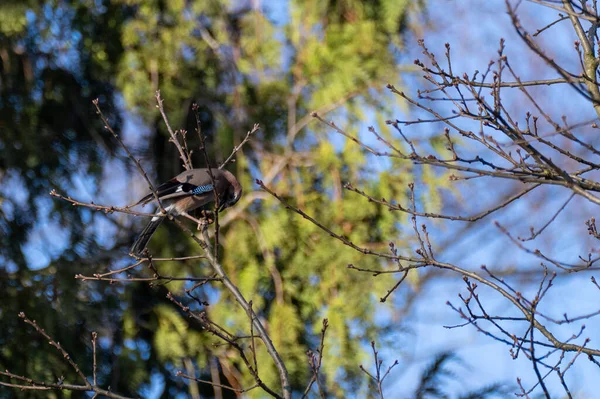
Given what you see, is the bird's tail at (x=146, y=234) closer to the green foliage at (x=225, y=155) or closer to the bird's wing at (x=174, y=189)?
the bird's wing at (x=174, y=189)

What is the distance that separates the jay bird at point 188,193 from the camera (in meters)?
5.05

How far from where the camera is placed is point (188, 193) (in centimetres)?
520

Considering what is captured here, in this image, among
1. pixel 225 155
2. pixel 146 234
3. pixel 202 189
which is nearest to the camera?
pixel 146 234

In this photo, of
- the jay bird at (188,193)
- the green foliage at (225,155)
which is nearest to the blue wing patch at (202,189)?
the jay bird at (188,193)

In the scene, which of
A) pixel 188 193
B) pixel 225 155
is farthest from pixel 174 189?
pixel 225 155

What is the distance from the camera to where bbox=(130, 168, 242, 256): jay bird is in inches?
199

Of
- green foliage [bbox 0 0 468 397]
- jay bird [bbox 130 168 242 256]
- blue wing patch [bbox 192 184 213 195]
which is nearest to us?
jay bird [bbox 130 168 242 256]

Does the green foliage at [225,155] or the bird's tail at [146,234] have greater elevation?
the green foliage at [225,155]

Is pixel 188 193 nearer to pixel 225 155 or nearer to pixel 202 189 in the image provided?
pixel 202 189

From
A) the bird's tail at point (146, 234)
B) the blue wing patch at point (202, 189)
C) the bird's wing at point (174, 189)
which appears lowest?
the bird's tail at point (146, 234)

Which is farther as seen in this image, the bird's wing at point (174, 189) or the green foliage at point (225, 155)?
the green foliage at point (225, 155)

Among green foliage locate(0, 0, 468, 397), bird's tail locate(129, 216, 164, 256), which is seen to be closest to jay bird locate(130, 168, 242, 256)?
bird's tail locate(129, 216, 164, 256)

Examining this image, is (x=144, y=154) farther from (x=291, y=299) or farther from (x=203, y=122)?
(x=291, y=299)

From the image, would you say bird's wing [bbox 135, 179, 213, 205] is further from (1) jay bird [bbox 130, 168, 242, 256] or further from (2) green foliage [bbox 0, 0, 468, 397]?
(2) green foliage [bbox 0, 0, 468, 397]
